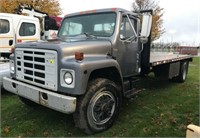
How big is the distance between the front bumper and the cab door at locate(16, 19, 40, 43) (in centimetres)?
648

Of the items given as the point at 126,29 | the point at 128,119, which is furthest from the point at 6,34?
the point at 128,119

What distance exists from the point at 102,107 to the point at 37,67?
1334 millimetres

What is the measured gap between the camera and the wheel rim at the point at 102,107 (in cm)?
420

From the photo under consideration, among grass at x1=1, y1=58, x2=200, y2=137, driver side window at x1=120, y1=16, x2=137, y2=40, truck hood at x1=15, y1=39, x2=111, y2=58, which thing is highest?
driver side window at x1=120, y1=16, x2=137, y2=40

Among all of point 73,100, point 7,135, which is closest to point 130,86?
point 73,100

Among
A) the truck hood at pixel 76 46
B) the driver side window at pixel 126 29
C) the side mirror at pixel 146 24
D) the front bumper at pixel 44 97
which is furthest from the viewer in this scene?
the driver side window at pixel 126 29

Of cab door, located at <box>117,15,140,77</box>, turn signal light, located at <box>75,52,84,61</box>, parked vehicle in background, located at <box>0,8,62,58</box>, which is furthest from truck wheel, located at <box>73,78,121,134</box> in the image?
parked vehicle in background, located at <box>0,8,62,58</box>

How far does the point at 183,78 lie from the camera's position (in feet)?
29.2

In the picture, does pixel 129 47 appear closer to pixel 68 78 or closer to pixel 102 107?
pixel 102 107

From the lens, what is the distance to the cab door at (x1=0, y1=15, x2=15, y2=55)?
10.5m

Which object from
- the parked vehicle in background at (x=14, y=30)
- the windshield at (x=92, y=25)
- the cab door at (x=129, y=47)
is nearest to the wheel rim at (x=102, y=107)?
the cab door at (x=129, y=47)

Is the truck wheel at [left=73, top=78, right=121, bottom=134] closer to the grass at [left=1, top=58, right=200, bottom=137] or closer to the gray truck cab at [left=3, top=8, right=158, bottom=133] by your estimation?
the gray truck cab at [left=3, top=8, right=158, bottom=133]

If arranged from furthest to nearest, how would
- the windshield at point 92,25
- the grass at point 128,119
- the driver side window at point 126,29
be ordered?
the driver side window at point 126,29 → the windshield at point 92,25 → the grass at point 128,119

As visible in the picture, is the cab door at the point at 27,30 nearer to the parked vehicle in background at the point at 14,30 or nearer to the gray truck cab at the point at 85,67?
the parked vehicle in background at the point at 14,30
